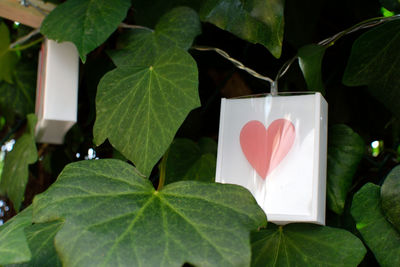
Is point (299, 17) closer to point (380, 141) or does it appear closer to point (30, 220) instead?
point (380, 141)

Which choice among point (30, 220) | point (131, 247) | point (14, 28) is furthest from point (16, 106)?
point (131, 247)

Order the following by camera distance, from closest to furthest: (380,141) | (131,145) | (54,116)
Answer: (131,145) < (54,116) < (380,141)

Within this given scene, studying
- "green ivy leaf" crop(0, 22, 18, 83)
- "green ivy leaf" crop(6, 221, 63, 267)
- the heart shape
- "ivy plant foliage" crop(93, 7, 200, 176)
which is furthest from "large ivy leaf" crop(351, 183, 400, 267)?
"green ivy leaf" crop(0, 22, 18, 83)

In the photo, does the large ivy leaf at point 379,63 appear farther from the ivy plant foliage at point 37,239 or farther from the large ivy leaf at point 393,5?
the ivy plant foliage at point 37,239

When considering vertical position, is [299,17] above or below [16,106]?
above

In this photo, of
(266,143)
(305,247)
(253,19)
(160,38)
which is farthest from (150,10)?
(305,247)

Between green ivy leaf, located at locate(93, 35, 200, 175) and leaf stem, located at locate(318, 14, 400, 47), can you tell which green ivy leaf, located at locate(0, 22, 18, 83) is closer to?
green ivy leaf, located at locate(93, 35, 200, 175)
